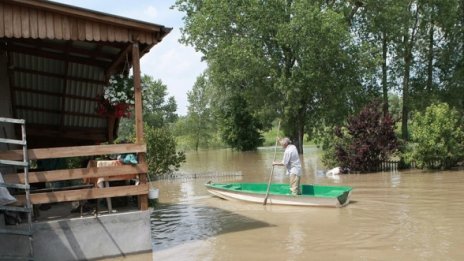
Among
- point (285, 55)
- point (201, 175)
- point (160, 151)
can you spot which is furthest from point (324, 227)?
point (285, 55)

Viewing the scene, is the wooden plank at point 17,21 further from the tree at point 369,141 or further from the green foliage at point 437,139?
the green foliage at point 437,139

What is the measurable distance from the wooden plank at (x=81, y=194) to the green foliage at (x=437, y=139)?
53.0 ft

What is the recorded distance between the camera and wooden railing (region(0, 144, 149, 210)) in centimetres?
864

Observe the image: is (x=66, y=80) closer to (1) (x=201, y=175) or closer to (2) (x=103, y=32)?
(2) (x=103, y=32)

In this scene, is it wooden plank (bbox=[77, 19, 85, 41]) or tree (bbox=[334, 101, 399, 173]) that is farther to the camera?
tree (bbox=[334, 101, 399, 173])

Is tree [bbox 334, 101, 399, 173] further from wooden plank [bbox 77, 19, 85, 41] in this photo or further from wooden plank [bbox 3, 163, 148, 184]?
wooden plank [bbox 77, 19, 85, 41]

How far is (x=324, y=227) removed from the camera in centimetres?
1131

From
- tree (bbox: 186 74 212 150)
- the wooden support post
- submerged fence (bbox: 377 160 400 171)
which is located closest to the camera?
the wooden support post

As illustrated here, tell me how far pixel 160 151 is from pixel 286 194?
1164cm

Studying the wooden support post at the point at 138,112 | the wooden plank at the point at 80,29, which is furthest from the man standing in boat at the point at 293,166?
the wooden plank at the point at 80,29

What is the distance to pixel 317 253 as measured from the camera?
8914 mm

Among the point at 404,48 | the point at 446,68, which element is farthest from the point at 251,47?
the point at 446,68

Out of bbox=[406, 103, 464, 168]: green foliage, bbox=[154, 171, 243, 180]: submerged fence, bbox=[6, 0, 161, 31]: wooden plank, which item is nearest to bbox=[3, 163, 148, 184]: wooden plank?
bbox=[6, 0, 161, 31]: wooden plank

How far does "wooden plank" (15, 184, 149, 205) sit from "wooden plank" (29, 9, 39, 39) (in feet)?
9.16
